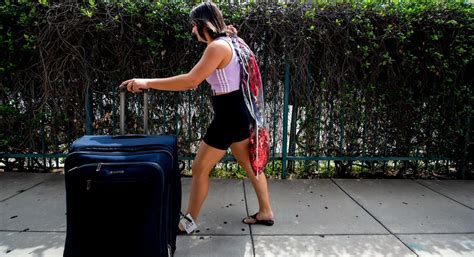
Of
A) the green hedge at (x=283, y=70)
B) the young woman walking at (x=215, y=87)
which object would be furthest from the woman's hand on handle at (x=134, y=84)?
the green hedge at (x=283, y=70)

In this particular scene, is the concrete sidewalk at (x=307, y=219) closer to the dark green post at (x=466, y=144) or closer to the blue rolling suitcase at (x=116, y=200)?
the dark green post at (x=466, y=144)

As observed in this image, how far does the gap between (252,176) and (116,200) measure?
1242 millimetres

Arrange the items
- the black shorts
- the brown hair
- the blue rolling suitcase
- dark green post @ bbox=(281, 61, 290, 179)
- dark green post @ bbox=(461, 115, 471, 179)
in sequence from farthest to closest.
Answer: dark green post @ bbox=(461, 115, 471, 179) → dark green post @ bbox=(281, 61, 290, 179) → the black shorts → the brown hair → the blue rolling suitcase

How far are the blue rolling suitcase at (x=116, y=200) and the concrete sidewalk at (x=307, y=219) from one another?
63 cm

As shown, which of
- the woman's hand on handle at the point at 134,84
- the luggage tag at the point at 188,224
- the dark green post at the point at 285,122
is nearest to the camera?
the woman's hand on handle at the point at 134,84

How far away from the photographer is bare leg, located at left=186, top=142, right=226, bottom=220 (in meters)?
2.50

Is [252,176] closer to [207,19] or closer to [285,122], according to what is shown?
[207,19]

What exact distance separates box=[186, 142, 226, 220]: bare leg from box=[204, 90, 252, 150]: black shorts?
2.4 inches

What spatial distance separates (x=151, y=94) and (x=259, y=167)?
2020 millimetres

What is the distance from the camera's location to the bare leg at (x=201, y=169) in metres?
2.50

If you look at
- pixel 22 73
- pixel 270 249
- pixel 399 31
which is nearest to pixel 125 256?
pixel 270 249

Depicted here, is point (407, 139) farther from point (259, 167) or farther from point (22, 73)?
point (22, 73)

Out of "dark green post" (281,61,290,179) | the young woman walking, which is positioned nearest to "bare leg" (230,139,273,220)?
the young woman walking

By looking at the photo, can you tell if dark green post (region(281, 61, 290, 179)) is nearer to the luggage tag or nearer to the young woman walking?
the young woman walking
